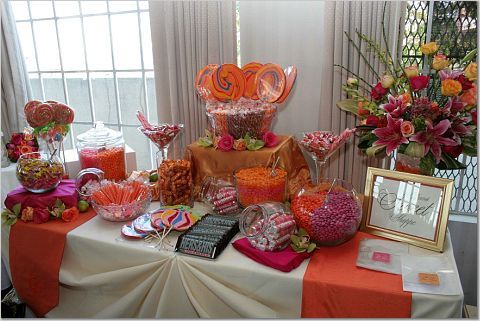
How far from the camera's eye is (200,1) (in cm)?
198

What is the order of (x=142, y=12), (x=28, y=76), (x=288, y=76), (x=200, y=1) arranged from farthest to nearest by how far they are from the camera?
(x=28, y=76), (x=142, y=12), (x=200, y=1), (x=288, y=76)

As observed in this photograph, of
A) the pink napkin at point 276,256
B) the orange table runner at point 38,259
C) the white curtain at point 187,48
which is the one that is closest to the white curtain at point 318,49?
the white curtain at point 187,48

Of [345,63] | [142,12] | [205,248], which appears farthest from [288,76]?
[142,12]

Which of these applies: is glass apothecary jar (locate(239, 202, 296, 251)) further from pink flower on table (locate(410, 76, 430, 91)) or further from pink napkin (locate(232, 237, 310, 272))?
pink flower on table (locate(410, 76, 430, 91))

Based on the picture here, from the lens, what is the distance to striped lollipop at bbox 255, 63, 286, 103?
1597 mm

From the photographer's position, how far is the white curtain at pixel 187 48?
1.99 metres

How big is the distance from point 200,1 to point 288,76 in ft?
2.40

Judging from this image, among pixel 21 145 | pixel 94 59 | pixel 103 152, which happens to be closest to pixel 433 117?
pixel 103 152

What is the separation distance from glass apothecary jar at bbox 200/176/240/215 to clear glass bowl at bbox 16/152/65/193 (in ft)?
1.93

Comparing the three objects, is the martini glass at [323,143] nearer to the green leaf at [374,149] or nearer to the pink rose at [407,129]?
the green leaf at [374,149]

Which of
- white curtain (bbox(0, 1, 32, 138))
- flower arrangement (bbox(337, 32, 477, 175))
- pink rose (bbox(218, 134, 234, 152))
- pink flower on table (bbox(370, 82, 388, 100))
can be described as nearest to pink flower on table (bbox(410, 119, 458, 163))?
flower arrangement (bbox(337, 32, 477, 175))

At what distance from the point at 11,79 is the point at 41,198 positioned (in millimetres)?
1641

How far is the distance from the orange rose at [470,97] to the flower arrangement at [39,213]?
56.5 inches

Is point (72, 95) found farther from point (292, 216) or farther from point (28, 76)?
point (292, 216)
